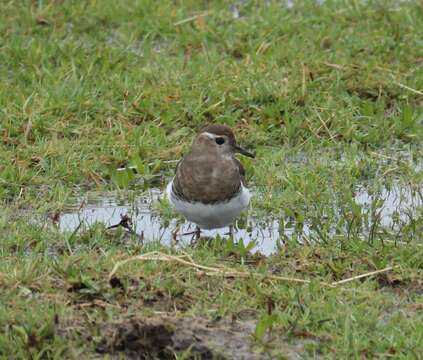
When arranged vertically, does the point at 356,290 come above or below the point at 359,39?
above

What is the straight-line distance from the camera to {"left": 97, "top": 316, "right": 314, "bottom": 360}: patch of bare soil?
5465 mm

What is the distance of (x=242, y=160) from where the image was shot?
8.20 m

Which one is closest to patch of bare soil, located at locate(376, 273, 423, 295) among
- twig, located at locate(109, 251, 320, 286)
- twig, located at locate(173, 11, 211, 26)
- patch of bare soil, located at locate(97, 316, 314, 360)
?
twig, located at locate(109, 251, 320, 286)

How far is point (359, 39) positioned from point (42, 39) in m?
2.83

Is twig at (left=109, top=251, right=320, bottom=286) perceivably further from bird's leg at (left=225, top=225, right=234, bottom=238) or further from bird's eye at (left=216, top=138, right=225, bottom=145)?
bird's eye at (left=216, top=138, right=225, bottom=145)

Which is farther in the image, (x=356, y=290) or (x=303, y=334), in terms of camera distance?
(x=356, y=290)

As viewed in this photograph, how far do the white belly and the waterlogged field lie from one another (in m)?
0.12

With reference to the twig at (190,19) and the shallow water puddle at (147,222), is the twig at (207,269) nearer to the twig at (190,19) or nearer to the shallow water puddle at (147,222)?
the shallow water puddle at (147,222)

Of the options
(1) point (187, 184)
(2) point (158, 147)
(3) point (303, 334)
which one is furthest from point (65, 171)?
(3) point (303, 334)

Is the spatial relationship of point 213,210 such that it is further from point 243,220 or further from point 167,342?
point 167,342

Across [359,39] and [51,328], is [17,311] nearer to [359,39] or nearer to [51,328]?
[51,328]

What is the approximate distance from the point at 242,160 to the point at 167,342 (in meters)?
2.91

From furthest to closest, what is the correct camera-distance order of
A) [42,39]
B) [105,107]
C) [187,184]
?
[42,39], [105,107], [187,184]

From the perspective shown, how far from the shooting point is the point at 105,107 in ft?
29.1
